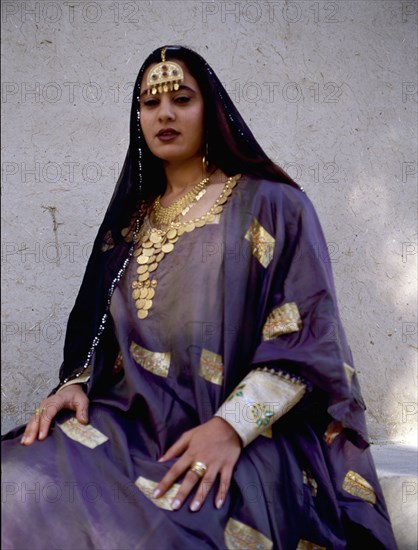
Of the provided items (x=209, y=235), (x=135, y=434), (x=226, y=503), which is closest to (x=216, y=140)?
(x=209, y=235)

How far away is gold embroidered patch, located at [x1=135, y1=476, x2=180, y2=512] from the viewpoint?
2.01 meters

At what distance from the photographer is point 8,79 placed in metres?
3.34

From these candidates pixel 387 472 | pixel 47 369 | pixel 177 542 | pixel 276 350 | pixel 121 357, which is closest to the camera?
pixel 177 542

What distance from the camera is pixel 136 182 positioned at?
2.73m

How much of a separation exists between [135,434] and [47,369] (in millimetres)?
1159

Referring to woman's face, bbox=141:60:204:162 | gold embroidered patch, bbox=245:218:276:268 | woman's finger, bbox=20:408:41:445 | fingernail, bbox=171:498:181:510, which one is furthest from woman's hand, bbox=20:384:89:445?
woman's face, bbox=141:60:204:162

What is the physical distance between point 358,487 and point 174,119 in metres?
1.16

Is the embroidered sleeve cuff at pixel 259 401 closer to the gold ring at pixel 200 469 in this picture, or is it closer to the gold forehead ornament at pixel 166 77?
the gold ring at pixel 200 469

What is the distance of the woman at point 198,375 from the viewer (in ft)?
6.66

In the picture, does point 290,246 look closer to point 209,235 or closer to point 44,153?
point 209,235

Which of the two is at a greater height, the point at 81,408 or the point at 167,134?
the point at 167,134

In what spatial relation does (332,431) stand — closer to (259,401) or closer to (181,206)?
(259,401)

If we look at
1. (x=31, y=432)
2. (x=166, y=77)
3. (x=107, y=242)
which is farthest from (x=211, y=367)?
(x=166, y=77)

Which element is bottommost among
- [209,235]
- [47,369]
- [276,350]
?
[47,369]
